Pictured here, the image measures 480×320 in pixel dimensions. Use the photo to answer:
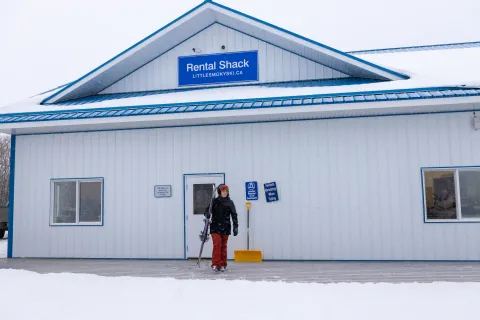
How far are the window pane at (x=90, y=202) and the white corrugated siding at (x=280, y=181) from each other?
0.90 ft

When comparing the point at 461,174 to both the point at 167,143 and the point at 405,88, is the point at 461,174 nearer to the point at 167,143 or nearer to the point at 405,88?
the point at 405,88

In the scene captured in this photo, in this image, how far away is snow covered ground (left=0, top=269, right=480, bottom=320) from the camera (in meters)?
5.86

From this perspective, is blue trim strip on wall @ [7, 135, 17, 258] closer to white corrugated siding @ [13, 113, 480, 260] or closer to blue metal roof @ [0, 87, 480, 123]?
white corrugated siding @ [13, 113, 480, 260]

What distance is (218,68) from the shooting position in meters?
12.2

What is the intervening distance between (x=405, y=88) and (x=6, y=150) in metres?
57.9

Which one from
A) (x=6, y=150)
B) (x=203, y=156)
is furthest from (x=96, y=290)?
(x=6, y=150)

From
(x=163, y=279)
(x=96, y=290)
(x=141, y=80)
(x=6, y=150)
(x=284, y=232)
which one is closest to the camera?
(x=96, y=290)

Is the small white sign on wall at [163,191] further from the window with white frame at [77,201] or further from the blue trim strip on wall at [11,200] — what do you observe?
the blue trim strip on wall at [11,200]

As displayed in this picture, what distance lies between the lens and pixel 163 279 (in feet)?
26.8

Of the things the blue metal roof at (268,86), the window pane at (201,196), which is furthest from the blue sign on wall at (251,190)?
the blue metal roof at (268,86)

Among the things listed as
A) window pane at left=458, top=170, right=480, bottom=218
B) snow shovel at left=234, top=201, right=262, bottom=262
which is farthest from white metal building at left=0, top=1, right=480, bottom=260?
snow shovel at left=234, top=201, right=262, bottom=262

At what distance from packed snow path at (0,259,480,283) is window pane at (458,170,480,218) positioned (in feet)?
4.13

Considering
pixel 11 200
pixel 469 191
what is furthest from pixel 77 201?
pixel 469 191

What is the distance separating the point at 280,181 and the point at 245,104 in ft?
7.12
